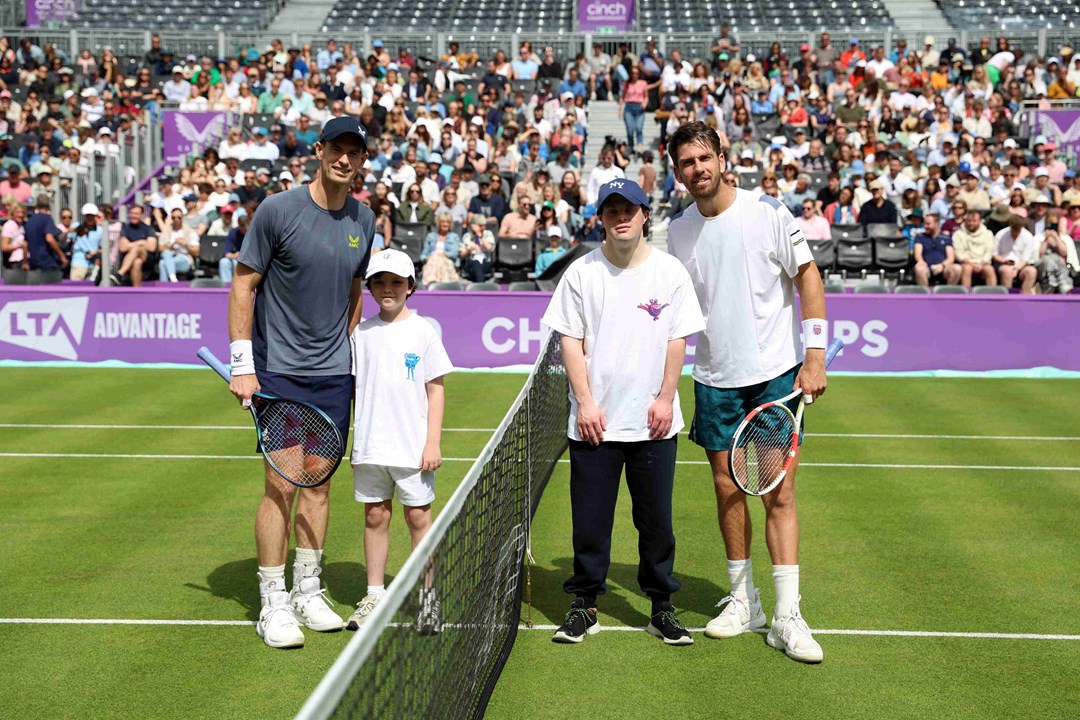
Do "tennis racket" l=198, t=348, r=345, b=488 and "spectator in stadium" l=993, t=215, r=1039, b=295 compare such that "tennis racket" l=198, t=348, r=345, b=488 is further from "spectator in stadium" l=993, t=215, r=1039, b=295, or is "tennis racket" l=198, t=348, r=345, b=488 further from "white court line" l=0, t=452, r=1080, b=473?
"spectator in stadium" l=993, t=215, r=1039, b=295

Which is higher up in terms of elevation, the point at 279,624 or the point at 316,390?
the point at 316,390

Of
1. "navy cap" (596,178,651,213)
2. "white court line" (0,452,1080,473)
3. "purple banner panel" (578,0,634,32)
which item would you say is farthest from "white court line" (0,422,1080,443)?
"purple banner panel" (578,0,634,32)

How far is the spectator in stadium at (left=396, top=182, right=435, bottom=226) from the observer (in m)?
20.4

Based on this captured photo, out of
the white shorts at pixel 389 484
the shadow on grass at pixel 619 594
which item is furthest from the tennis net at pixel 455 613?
the white shorts at pixel 389 484

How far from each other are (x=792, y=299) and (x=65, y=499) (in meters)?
5.68

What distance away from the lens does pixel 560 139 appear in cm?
2303

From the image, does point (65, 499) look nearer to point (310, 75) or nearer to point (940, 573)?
point (940, 573)

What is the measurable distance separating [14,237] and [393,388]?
16.6m

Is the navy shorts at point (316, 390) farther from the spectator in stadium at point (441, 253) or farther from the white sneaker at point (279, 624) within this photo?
the spectator in stadium at point (441, 253)

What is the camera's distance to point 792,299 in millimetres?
5961

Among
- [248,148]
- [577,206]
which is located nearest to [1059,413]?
[577,206]

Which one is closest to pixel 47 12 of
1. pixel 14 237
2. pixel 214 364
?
pixel 14 237

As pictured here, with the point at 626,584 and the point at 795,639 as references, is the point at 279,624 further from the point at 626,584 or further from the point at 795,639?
the point at 795,639

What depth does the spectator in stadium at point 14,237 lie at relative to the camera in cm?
1997
